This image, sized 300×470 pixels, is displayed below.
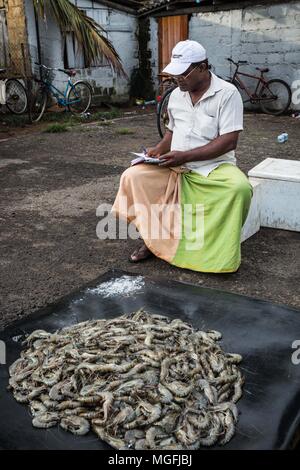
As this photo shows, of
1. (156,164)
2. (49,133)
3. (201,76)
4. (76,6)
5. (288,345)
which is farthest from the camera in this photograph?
(76,6)

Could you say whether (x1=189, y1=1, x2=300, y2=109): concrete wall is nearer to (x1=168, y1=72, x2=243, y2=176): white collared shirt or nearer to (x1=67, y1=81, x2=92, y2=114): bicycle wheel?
(x1=67, y1=81, x2=92, y2=114): bicycle wheel

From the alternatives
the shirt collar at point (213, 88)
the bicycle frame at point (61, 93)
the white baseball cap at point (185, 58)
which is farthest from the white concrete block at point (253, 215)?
the bicycle frame at point (61, 93)

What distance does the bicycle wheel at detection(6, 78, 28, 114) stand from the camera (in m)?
11.0

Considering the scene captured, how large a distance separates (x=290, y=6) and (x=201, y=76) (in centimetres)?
936

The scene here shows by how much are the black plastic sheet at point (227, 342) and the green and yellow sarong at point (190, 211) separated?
0.53 m

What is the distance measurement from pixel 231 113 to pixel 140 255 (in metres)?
1.34

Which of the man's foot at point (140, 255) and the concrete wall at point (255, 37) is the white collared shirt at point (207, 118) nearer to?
the man's foot at point (140, 255)

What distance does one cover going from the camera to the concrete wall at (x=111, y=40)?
39.1ft

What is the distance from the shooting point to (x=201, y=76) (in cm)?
366

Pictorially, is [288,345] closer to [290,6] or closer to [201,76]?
[201,76]

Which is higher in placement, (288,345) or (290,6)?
(290,6)

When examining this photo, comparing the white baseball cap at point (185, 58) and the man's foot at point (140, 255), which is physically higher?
the white baseball cap at point (185, 58)

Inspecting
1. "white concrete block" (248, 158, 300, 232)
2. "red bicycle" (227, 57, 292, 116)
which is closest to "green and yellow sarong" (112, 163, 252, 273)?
"white concrete block" (248, 158, 300, 232)
